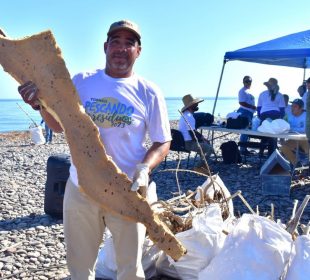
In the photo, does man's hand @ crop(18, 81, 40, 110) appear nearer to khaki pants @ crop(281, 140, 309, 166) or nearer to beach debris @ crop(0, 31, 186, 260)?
beach debris @ crop(0, 31, 186, 260)

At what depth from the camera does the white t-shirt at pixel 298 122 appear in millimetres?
8078

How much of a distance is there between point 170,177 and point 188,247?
490 centimetres

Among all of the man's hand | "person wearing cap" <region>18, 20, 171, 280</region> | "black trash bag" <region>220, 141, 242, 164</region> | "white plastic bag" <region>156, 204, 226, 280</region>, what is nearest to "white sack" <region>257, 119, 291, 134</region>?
"black trash bag" <region>220, 141, 242, 164</region>

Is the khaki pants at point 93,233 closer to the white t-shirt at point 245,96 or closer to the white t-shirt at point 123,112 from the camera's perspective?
the white t-shirt at point 123,112

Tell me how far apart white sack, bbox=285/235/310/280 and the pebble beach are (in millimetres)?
1178

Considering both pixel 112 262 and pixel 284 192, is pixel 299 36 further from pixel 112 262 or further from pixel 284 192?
pixel 112 262

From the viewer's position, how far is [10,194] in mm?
6824

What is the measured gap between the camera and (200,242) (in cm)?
313

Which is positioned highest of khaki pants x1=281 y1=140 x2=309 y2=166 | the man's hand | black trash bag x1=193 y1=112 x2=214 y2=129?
the man's hand

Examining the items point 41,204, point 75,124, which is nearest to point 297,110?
point 41,204

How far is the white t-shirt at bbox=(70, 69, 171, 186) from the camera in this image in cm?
239

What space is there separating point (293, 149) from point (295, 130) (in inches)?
16.3

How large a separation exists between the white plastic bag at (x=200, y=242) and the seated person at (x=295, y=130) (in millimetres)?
4747

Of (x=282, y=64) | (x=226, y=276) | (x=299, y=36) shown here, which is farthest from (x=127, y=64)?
(x=282, y=64)
